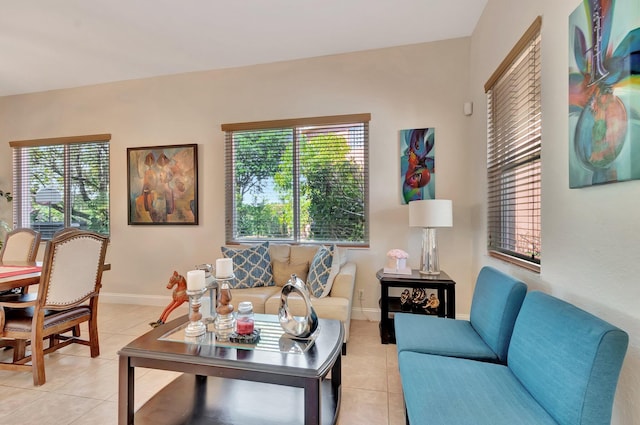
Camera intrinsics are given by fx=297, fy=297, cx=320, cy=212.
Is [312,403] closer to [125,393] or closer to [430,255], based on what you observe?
[125,393]

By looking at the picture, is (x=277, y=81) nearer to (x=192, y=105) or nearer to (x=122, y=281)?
(x=192, y=105)

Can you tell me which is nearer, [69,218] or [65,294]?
[65,294]

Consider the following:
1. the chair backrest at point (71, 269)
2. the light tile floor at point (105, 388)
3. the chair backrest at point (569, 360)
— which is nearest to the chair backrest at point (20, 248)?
the light tile floor at point (105, 388)

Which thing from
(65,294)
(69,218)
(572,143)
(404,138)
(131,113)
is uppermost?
(131,113)

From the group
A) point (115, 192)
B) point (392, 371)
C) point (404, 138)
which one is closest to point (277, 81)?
point (404, 138)

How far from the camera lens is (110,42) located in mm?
3254

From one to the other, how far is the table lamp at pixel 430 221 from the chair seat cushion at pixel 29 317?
9.86 ft

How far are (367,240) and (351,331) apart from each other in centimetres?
101

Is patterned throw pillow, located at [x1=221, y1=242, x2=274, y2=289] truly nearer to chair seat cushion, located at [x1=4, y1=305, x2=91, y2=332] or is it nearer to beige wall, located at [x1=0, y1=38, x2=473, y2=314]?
beige wall, located at [x1=0, y1=38, x2=473, y2=314]

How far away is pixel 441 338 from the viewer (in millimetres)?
1785

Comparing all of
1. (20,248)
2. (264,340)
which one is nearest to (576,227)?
(264,340)

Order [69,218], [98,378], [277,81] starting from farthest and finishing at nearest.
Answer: [69,218]
[277,81]
[98,378]

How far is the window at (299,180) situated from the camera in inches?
138

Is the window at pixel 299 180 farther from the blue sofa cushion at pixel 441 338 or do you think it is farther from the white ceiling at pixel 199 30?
the blue sofa cushion at pixel 441 338
